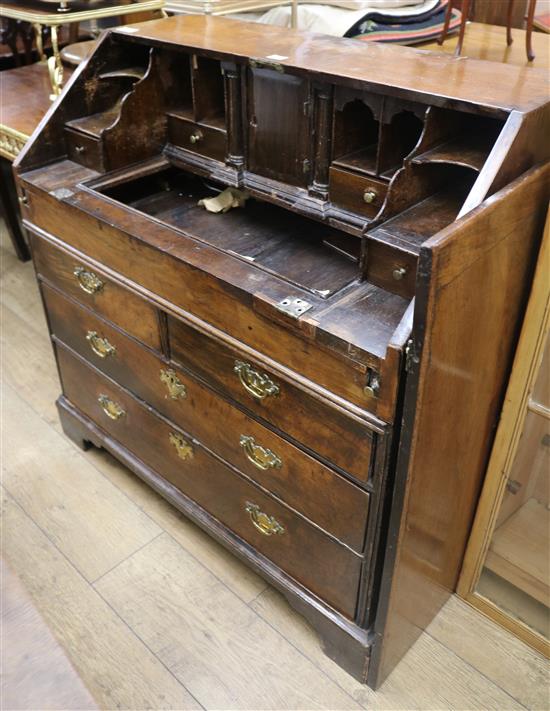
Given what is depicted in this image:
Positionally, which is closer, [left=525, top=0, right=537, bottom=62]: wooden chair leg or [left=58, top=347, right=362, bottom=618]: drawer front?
[left=58, top=347, right=362, bottom=618]: drawer front

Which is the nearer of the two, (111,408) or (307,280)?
(307,280)

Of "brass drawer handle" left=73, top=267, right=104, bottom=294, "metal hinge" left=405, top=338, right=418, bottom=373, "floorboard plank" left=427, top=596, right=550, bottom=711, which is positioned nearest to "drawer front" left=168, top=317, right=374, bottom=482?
"metal hinge" left=405, top=338, right=418, bottom=373

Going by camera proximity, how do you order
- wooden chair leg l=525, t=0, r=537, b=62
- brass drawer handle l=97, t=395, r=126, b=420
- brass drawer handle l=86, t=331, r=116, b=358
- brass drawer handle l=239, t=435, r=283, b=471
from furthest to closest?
wooden chair leg l=525, t=0, r=537, b=62 < brass drawer handle l=97, t=395, r=126, b=420 < brass drawer handle l=86, t=331, r=116, b=358 < brass drawer handle l=239, t=435, r=283, b=471

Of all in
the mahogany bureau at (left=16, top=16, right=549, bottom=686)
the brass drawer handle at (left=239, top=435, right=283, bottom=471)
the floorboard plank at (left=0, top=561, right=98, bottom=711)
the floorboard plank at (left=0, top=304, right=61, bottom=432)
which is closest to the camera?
the floorboard plank at (left=0, top=561, right=98, bottom=711)

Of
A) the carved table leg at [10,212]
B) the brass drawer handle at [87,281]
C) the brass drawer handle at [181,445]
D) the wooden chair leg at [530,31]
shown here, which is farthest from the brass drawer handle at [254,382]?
the carved table leg at [10,212]

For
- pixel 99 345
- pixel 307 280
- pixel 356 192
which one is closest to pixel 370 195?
pixel 356 192

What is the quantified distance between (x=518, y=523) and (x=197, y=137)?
1.20 metres

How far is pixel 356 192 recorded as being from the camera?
128 centimetres

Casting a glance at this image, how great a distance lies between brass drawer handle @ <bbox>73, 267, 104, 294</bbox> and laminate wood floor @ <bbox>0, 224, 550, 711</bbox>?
646mm

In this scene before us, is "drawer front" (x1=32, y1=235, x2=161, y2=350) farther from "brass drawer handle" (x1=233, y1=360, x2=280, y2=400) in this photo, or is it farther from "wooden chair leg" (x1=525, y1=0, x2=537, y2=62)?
"wooden chair leg" (x1=525, y1=0, x2=537, y2=62)

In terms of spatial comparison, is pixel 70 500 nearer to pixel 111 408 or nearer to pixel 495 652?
pixel 111 408

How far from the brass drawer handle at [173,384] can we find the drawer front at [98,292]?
0.21 feet

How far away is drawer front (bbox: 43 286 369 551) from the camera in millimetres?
1274

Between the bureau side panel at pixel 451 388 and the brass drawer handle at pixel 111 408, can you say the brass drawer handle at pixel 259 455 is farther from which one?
the brass drawer handle at pixel 111 408
